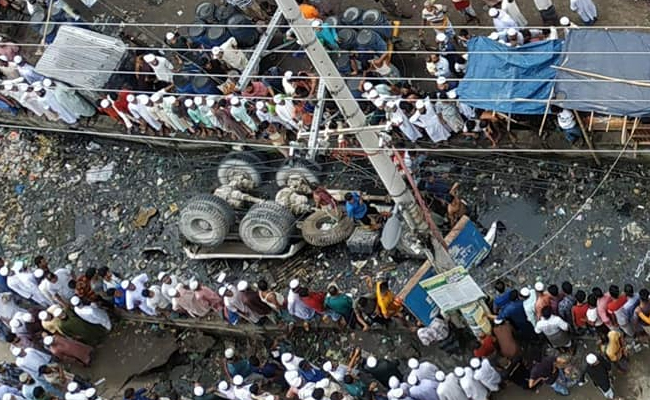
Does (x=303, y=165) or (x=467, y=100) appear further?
(x=303, y=165)

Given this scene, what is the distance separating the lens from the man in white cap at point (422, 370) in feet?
46.3

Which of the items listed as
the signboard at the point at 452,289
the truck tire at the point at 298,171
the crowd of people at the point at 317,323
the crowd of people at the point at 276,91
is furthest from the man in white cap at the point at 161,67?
the signboard at the point at 452,289

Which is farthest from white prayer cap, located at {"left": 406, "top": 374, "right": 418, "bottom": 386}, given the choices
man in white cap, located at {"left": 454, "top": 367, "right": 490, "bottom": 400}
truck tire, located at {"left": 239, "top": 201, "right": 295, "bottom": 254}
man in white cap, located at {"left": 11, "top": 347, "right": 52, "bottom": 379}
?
man in white cap, located at {"left": 11, "top": 347, "right": 52, "bottom": 379}

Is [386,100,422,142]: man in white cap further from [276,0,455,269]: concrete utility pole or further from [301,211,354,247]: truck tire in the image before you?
[276,0,455,269]: concrete utility pole

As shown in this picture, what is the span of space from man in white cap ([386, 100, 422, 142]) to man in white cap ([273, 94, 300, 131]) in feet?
4.80

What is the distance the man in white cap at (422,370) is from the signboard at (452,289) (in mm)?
757

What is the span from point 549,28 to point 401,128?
2.47m

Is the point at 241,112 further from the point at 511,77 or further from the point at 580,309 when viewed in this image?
the point at 580,309

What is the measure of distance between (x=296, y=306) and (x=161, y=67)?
15.7ft

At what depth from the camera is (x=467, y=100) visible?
15578mm

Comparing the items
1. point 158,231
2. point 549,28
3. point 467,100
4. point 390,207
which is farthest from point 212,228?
point 549,28

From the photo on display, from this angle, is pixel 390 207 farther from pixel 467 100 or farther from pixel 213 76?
pixel 213 76

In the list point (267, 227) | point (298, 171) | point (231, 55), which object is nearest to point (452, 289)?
point (267, 227)

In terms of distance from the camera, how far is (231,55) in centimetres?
1770
